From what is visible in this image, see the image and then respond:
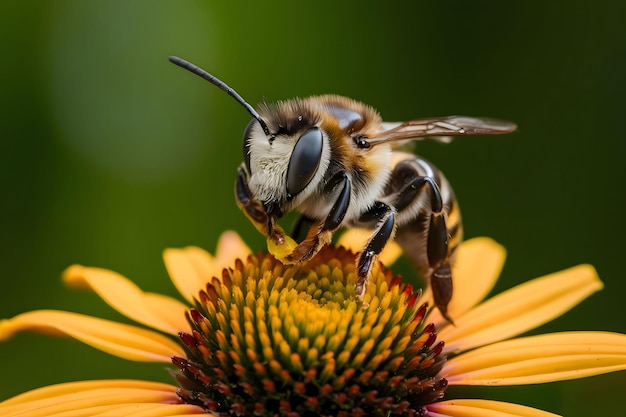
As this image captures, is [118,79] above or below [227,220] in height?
above

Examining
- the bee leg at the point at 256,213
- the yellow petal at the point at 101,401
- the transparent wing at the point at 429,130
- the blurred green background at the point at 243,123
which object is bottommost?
the yellow petal at the point at 101,401

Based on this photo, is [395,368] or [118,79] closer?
[395,368]

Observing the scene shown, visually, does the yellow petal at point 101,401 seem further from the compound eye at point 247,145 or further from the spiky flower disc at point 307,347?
the compound eye at point 247,145

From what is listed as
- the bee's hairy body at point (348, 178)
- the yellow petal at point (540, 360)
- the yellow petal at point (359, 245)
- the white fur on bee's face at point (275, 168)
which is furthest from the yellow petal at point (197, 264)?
the yellow petal at point (540, 360)

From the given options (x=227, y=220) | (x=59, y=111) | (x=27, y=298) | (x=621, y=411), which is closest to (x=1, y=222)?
(x=27, y=298)

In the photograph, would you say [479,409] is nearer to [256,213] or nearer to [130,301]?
[256,213]

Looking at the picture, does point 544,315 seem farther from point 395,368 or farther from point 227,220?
point 227,220
